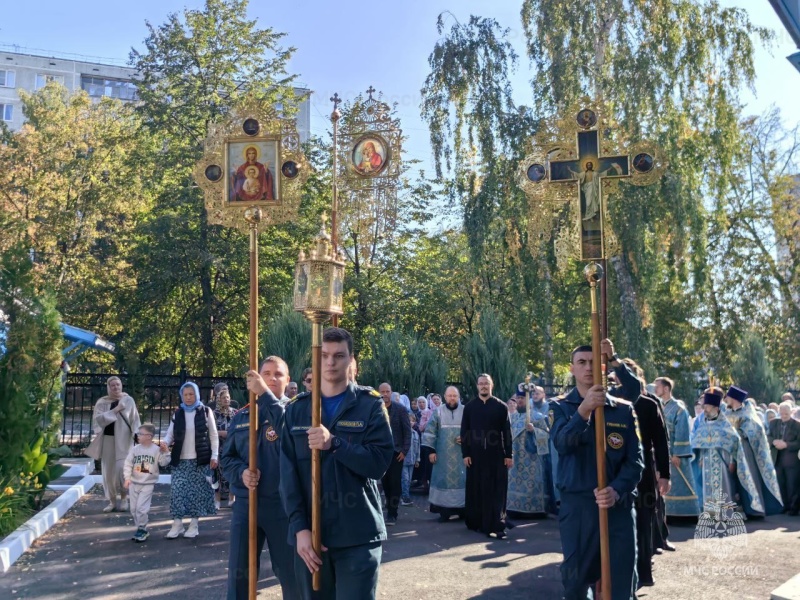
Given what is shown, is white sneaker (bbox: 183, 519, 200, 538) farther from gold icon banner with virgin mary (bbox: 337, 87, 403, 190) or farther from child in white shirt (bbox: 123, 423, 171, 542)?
gold icon banner with virgin mary (bbox: 337, 87, 403, 190)

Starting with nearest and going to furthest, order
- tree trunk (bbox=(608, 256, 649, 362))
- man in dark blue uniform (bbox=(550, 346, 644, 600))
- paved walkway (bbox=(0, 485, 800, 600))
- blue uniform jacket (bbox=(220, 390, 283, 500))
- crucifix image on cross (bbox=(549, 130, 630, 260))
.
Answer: man in dark blue uniform (bbox=(550, 346, 644, 600))
blue uniform jacket (bbox=(220, 390, 283, 500))
crucifix image on cross (bbox=(549, 130, 630, 260))
paved walkway (bbox=(0, 485, 800, 600))
tree trunk (bbox=(608, 256, 649, 362))

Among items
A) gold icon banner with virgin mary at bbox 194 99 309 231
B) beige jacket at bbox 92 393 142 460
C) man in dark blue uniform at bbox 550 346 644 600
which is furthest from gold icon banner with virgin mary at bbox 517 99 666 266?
beige jacket at bbox 92 393 142 460

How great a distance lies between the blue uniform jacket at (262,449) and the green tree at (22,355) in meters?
4.72

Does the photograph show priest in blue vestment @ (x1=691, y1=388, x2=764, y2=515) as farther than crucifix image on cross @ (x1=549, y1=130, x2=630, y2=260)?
Yes

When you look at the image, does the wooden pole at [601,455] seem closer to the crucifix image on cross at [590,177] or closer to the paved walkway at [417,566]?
the crucifix image on cross at [590,177]

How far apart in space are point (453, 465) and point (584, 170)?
633cm

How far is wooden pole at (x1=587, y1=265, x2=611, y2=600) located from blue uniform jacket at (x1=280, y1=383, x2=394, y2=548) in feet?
4.86

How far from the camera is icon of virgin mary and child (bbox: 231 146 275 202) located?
6.47 metres

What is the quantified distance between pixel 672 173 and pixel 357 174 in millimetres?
10469

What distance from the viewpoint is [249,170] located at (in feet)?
21.4

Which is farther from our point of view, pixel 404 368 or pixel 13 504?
pixel 404 368

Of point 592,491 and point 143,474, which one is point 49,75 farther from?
point 592,491

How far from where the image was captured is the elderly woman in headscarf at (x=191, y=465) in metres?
9.65

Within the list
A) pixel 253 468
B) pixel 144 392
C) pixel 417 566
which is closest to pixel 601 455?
pixel 253 468
